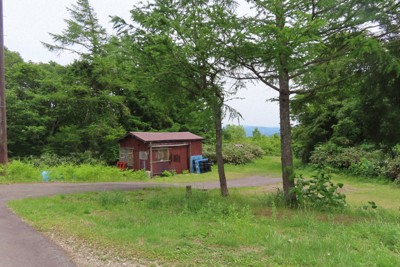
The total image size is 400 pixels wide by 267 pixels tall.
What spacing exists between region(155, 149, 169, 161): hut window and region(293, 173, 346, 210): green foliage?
1381cm

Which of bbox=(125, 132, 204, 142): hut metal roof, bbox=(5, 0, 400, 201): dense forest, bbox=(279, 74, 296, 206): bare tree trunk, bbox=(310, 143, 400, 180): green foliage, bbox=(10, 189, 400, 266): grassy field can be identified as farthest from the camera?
bbox=(125, 132, 204, 142): hut metal roof

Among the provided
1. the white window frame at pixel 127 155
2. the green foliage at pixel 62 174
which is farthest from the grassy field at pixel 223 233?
the white window frame at pixel 127 155

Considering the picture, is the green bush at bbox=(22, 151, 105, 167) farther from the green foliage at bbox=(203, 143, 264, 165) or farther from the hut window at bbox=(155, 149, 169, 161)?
the green foliage at bbox=(203, 143, 264, 165)

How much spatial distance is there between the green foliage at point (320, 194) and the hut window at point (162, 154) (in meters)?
13.8

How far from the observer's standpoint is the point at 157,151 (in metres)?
20.7

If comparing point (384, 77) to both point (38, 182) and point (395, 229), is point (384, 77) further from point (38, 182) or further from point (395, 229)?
point (38, 182)

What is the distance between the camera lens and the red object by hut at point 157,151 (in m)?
20.2

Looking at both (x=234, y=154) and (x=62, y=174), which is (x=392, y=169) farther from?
(x=62, y=174)

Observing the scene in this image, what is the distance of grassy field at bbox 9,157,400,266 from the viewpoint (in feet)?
12.8

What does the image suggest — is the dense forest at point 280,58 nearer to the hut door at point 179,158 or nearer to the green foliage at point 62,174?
the green foliage at point 62,174

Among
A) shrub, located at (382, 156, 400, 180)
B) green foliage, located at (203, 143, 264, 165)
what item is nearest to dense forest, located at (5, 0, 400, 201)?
shrub, located at (382, 156, 400, 180)

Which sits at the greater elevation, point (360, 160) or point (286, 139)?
point (286, 139)

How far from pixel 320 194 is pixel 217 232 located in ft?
12.8

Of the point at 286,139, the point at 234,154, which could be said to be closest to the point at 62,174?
the point at 286,139
